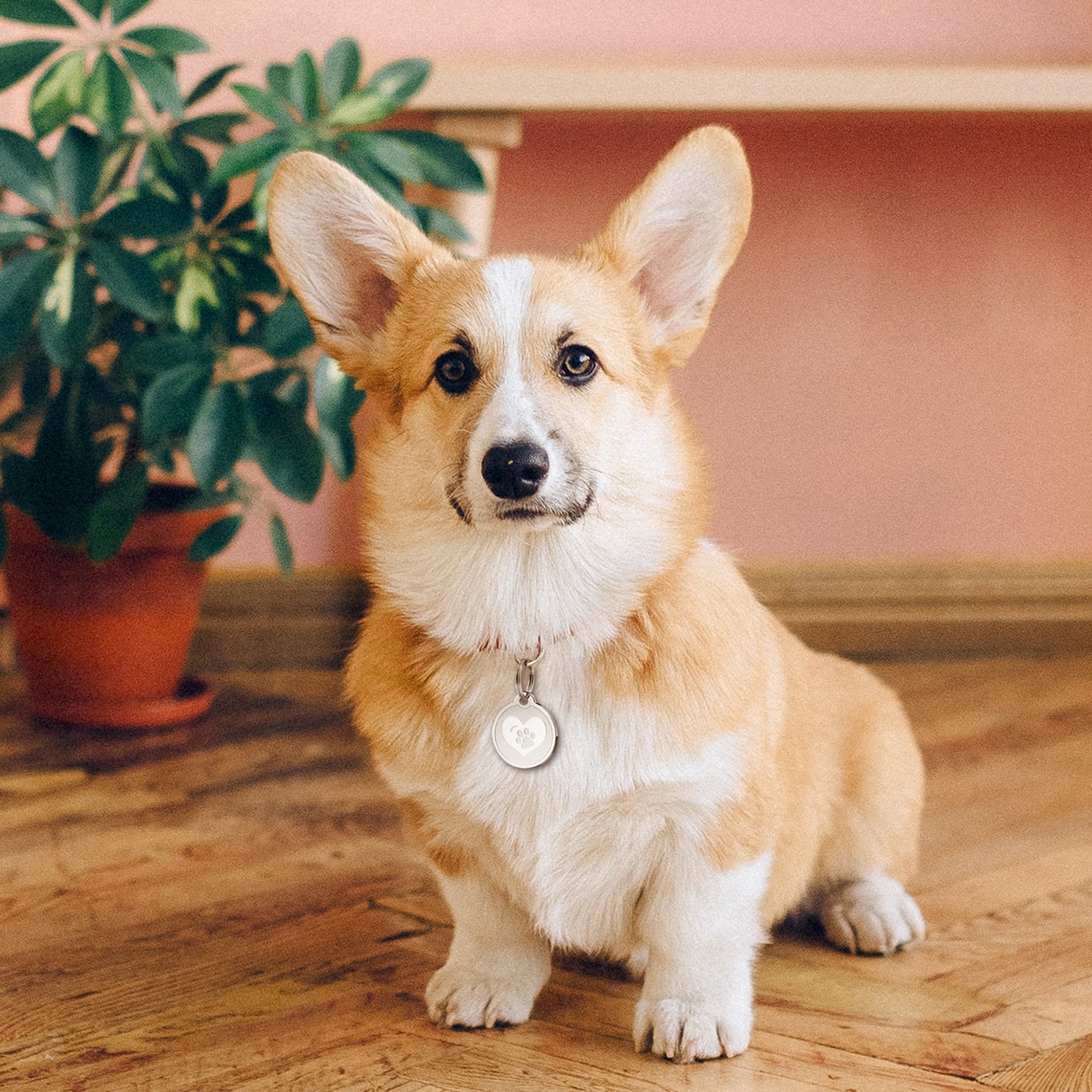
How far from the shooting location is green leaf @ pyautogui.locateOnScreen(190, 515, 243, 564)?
209cm

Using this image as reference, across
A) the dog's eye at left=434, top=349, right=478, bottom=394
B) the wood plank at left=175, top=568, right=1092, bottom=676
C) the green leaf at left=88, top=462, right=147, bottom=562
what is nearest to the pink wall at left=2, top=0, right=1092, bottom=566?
the wood plank at left=175, top=568, right=1092, bottom=676

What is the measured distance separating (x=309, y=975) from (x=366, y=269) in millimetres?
745

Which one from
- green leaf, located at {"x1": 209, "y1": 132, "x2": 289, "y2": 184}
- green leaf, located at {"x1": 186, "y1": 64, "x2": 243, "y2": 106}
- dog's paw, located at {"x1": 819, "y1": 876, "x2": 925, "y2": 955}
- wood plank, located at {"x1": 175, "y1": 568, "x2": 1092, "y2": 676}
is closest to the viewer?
dog's paw, located at {"x1": 819, "y1": 876, "x2": 925, "y2": 955}

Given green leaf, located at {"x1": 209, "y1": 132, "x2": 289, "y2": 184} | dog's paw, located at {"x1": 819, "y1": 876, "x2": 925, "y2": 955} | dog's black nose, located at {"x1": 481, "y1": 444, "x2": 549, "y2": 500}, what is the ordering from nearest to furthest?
dog's black nose, located at {"x1": 481, "y1": 444, "x2": 549, "y2": 500} → dog's paw, located at {"x1": 819, "y1": 876, "x2": 925, "y2": 955} → green leaf, located at {"x1": 209, "y1": 132, "x2": 289, "y2": 184}

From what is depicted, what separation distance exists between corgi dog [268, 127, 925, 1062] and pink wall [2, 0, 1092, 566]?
1.34m

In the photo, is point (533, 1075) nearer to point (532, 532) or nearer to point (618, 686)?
point (618, 686)

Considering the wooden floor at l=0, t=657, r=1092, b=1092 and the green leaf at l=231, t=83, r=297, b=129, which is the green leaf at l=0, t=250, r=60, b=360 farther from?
the wooden floor at l=0, t=657, r=1092, b=1092

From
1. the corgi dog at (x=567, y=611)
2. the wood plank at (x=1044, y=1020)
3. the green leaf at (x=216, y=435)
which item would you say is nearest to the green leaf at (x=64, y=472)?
the green leaf at (x=216, y=435)

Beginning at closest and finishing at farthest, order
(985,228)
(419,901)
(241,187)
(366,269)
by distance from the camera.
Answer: (366,269) → (419,901) → (241,187) → (985,228)

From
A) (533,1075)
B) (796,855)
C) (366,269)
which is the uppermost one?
(366,269)

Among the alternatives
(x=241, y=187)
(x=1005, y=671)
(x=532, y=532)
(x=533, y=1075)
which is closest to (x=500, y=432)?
(x=532, y=532)

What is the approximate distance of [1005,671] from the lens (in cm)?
263

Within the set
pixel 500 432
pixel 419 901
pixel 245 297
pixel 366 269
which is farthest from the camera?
pixel 245 297

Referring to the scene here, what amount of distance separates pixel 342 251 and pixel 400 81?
73cm
